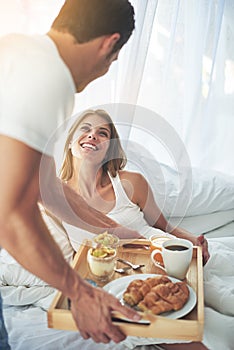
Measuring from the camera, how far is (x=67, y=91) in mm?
687

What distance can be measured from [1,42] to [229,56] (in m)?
0.96

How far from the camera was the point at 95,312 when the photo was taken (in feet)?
2.35

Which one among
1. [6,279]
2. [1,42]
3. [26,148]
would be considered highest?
[1,42]

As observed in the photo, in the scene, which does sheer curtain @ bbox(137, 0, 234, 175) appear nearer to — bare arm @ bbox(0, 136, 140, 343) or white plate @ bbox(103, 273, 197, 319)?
white plate @ bbox(103, 273, 197, 319)

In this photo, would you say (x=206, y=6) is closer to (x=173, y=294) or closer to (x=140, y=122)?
(x=140, y=122)

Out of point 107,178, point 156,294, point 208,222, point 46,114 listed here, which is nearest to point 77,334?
point 156,294

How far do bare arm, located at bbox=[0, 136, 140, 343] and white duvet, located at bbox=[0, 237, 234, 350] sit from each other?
0.19m

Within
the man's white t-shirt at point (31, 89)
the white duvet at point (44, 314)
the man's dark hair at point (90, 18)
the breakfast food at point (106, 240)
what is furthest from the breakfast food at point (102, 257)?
the man's dark hair at point (90, 18)

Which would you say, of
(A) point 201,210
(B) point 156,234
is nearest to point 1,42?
(B) point 156,234

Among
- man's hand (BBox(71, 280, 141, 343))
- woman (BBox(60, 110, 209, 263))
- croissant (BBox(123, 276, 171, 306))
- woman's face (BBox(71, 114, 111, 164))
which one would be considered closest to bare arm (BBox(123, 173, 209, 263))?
woman (BBox(60, 110, 209, 263))

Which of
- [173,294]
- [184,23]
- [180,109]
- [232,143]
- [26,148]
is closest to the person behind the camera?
[26,148]

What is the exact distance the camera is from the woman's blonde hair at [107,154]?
902 mm

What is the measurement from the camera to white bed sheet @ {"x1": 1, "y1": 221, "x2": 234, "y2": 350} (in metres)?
0.93

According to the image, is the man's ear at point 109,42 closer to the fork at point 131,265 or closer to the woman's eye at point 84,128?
the woman's eye at point 84,128
